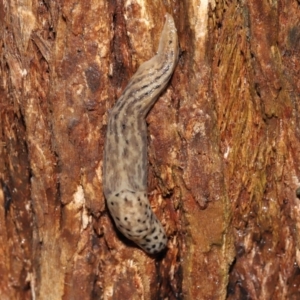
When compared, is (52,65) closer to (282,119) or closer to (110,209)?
(110,209)

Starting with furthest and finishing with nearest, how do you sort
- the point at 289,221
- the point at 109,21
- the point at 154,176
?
the point at 289,221
the point at 154,176
the point at 109,21

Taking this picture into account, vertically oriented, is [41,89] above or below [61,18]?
below

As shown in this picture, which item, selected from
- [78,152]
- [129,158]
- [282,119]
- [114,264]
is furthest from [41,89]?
[282,119]
